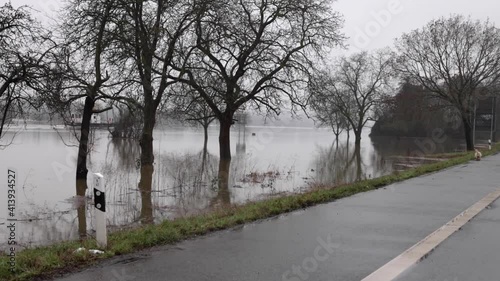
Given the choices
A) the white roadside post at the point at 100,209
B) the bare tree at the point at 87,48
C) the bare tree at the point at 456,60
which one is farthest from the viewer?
the bare tree at the point at 456,60

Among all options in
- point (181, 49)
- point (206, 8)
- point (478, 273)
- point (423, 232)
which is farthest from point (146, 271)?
point (181, 49)

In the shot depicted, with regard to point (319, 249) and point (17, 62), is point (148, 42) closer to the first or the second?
point (17, 62)

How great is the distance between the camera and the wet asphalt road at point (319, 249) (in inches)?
215

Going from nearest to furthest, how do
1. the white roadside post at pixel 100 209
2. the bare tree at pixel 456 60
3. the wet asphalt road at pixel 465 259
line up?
the wet asphalt road at pixel 465 259, the white roadside post at pixel 100 209, the bare tree at pixel 456 60

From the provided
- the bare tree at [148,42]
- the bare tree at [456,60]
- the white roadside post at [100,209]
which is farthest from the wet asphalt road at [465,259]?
the bare tree at [456,60]

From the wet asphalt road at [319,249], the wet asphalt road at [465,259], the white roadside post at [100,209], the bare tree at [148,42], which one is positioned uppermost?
the bare tree at [148,42]

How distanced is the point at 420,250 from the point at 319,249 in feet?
4.68

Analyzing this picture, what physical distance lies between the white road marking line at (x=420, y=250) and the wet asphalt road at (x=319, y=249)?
116 mm

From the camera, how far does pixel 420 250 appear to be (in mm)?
6543

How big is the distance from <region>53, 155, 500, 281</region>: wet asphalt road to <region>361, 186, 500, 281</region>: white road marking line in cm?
12

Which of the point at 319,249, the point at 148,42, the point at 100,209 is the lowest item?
the point at 319,249

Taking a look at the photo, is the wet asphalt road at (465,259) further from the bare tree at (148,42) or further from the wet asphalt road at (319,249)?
the bare tree at (148,42)

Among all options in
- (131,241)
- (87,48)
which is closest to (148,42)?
(87,48)

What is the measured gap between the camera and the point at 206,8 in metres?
23.5
